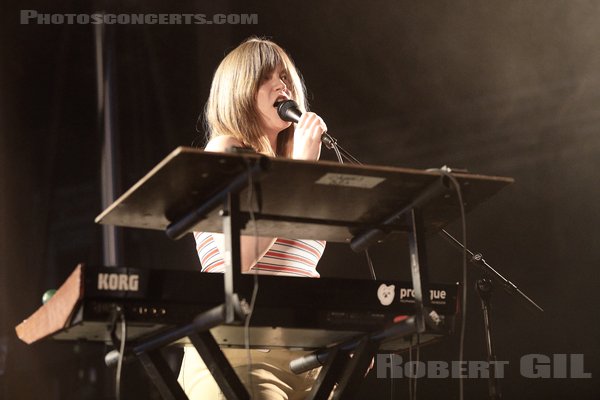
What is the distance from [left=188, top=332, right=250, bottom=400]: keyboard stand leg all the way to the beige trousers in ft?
1.02

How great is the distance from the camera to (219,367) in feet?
4.72

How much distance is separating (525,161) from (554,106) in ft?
0.98

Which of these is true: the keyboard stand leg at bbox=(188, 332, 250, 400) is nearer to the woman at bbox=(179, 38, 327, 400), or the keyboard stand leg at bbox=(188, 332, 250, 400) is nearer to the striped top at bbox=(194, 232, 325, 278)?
the woman at bbox=(179, 38, 327, 400)

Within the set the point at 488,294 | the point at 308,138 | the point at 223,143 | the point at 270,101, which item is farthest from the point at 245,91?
the point at 488,294

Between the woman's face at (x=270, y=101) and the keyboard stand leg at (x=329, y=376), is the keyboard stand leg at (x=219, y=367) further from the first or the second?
the woman's face at (x=270, y=101)

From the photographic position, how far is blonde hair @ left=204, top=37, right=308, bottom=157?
2033mm

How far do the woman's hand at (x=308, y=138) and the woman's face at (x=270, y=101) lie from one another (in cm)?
35

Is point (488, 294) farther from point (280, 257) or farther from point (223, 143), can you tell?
point (223, 143)

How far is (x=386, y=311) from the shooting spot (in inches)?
59.7

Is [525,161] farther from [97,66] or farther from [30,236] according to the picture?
[30,236]

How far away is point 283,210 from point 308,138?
0.97ft

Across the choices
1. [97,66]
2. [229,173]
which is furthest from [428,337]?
[97,66]

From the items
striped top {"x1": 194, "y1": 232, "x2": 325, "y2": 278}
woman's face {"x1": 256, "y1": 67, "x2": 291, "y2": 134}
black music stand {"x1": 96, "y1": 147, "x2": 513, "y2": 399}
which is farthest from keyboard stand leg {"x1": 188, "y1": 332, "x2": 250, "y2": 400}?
woman's face {"x1": 256, "y1": 67, "x2": 291, "y2": 134}

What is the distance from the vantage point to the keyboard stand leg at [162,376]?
151 cm
